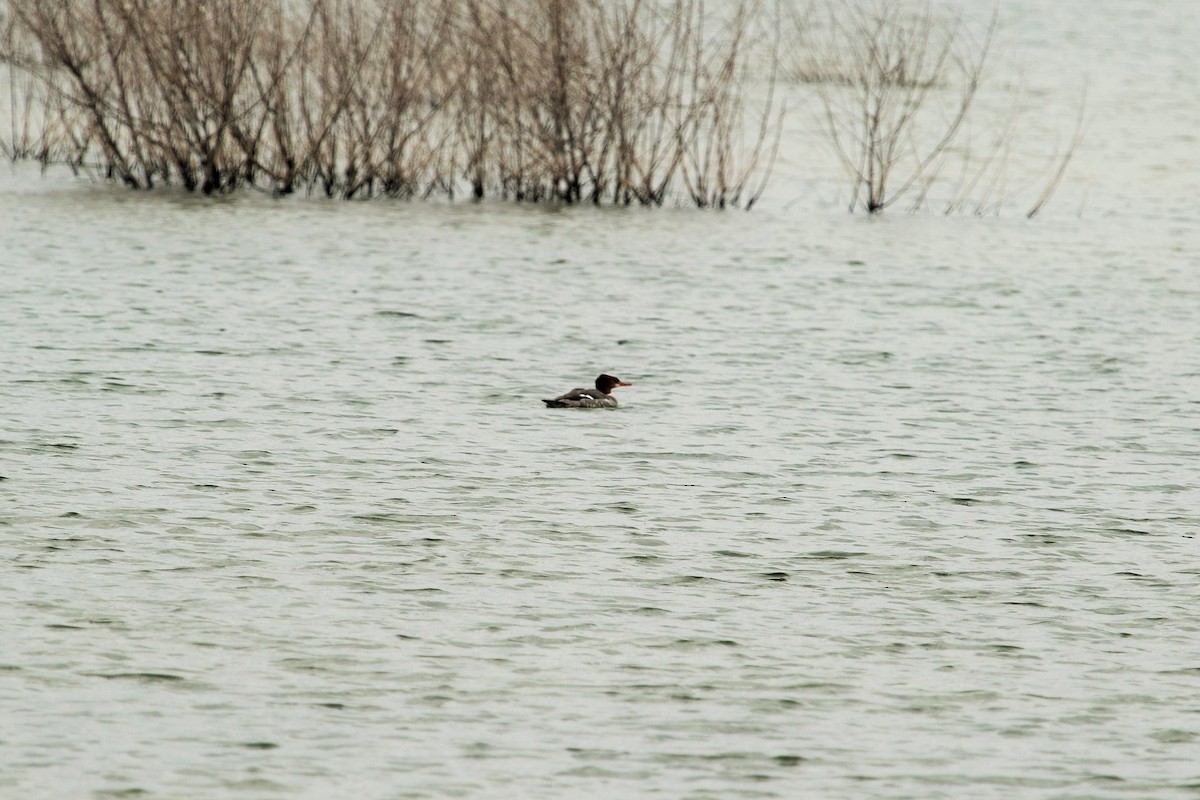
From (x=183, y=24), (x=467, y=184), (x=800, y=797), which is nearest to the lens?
(x=800, y=797)

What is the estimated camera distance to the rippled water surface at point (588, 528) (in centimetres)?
627

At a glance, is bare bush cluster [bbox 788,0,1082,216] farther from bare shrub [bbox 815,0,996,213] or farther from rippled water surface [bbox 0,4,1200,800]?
rippled water surface [bbox 0,4,1200,800]

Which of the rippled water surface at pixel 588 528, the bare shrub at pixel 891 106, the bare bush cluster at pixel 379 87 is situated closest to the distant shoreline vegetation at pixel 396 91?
the bare bush cluster at pixel 379 87

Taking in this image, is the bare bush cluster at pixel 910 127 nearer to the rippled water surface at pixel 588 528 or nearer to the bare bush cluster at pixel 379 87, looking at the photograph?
the bare bush cluster at pixel 379 87

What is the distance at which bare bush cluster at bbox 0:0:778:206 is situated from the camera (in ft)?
64.4

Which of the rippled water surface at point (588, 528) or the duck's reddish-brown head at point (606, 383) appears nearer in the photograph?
the rippled water surface at point (588, 528)

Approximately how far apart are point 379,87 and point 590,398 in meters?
9.62

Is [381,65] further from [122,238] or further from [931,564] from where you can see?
[931,564]

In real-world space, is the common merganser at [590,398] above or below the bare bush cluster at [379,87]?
below

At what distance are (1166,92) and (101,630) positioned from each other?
25.9 metres

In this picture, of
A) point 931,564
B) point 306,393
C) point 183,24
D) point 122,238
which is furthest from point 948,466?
point 183,24

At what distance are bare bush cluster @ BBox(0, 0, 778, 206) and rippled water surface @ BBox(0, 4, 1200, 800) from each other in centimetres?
285

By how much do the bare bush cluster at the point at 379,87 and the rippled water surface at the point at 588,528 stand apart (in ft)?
9.37

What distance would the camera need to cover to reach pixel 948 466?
1055cm
